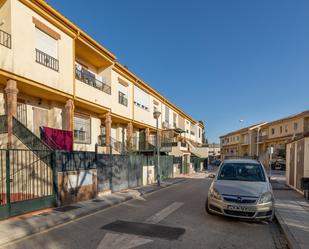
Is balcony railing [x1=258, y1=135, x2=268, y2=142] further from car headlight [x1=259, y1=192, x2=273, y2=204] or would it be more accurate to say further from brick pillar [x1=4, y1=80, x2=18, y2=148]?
brick pillar [x1=4, y1=80, x2=18, y2=148]

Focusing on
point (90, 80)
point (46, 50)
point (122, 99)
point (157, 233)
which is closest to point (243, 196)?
point (157, 233)

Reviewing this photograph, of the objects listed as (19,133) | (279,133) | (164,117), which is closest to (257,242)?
(19,133)

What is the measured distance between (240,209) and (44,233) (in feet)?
17.3

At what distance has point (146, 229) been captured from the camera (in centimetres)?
617

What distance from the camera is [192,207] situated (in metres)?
8.94

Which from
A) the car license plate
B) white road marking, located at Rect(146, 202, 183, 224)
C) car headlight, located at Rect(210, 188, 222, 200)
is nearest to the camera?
the car license plate

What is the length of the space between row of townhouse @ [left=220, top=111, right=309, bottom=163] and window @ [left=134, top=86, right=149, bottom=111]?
19.2 metres

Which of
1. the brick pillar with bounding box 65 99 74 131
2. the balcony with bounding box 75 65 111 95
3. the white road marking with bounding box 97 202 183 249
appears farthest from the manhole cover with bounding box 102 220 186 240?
the balcony with bounding box 75 65 111 95

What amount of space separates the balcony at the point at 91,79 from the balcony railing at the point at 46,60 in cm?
225

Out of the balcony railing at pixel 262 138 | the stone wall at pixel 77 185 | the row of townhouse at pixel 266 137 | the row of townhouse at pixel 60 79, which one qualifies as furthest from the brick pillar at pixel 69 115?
the balcony railing at pixel 262 138

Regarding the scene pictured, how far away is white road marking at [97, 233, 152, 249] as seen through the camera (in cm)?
503

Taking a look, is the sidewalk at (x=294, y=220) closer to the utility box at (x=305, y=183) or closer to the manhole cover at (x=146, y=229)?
the utility box at (x=305, y=183)

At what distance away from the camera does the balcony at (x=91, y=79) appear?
15.2 metres

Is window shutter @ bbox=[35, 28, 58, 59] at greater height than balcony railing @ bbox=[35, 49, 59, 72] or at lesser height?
greater
